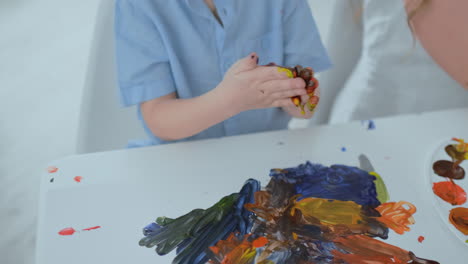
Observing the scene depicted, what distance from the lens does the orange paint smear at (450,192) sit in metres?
0.54

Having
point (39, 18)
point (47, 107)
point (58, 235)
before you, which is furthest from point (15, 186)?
point (58, 235)

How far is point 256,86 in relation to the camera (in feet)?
1.80

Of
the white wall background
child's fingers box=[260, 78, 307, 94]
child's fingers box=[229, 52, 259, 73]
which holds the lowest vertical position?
the white wall background

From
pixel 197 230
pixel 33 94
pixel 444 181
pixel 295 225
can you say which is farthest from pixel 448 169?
pixel 33 94

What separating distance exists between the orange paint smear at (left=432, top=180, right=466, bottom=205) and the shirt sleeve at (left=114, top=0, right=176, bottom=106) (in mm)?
405

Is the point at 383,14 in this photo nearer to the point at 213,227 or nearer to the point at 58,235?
the point at 213,227

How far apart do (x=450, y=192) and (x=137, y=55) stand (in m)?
0.47

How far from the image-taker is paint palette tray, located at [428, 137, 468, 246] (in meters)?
0.51

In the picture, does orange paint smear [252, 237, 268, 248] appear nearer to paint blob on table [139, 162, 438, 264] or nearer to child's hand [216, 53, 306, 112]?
paint blob on table [139, 162, 438, 264]

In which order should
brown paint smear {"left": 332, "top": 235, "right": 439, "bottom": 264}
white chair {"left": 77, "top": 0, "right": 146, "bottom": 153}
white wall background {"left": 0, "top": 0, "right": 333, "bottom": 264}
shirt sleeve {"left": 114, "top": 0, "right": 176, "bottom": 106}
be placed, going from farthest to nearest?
white wall background {"left": 0, "top": 0, "right": 333, "bottom": 264} → white chair {"left": 77, "top": 0, "right": 146, "bottom": 153} → shirt sleeve {"left": 114, "top": 0, "right": 176, "bottom": 106} → brown paint smear {"left": 332, "top": 235, "right": 439, "bottom": 264}

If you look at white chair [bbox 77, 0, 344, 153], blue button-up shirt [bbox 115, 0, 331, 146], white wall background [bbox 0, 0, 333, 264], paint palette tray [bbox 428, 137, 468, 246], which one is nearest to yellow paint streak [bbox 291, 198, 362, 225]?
paint palette tray [bbox 428, 137, 468, 246]

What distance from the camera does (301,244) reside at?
48 cm

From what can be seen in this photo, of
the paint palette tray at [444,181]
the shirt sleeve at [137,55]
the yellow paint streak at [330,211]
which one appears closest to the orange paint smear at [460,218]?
the paint palette tray at [444,181]

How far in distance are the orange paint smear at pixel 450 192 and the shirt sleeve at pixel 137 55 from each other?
1.33 feet
